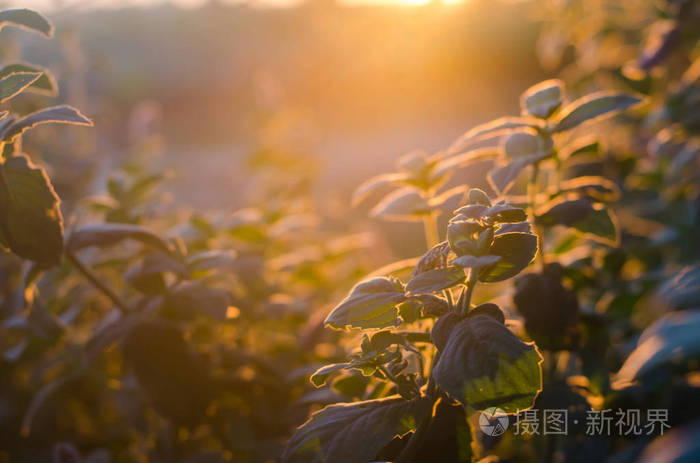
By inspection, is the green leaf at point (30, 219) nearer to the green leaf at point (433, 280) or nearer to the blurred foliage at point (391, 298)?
the blurred foliage at point (391, 298)

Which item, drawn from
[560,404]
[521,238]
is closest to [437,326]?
[521,238]

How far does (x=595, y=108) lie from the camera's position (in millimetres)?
1019

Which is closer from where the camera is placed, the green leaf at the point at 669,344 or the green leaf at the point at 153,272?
the green leaf at the point at 669,344

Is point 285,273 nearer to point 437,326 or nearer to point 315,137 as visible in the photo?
point 437,326

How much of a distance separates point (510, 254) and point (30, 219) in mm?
744

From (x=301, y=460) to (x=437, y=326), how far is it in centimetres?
28

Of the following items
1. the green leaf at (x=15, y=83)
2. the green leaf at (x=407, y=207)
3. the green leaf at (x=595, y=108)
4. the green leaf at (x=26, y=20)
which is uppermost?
the green leaf at (x=26, y=20)

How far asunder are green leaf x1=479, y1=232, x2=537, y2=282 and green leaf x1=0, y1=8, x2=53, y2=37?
79 centimetres

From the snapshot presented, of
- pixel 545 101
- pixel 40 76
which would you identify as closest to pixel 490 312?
pixel 545 101

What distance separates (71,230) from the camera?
111 cm

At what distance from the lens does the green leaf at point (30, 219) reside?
88 cm

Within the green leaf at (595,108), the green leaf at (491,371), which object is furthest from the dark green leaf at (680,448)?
the green leaf at (595,108)

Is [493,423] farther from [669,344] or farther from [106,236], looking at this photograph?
[106,236]

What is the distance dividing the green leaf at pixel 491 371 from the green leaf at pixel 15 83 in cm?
74
